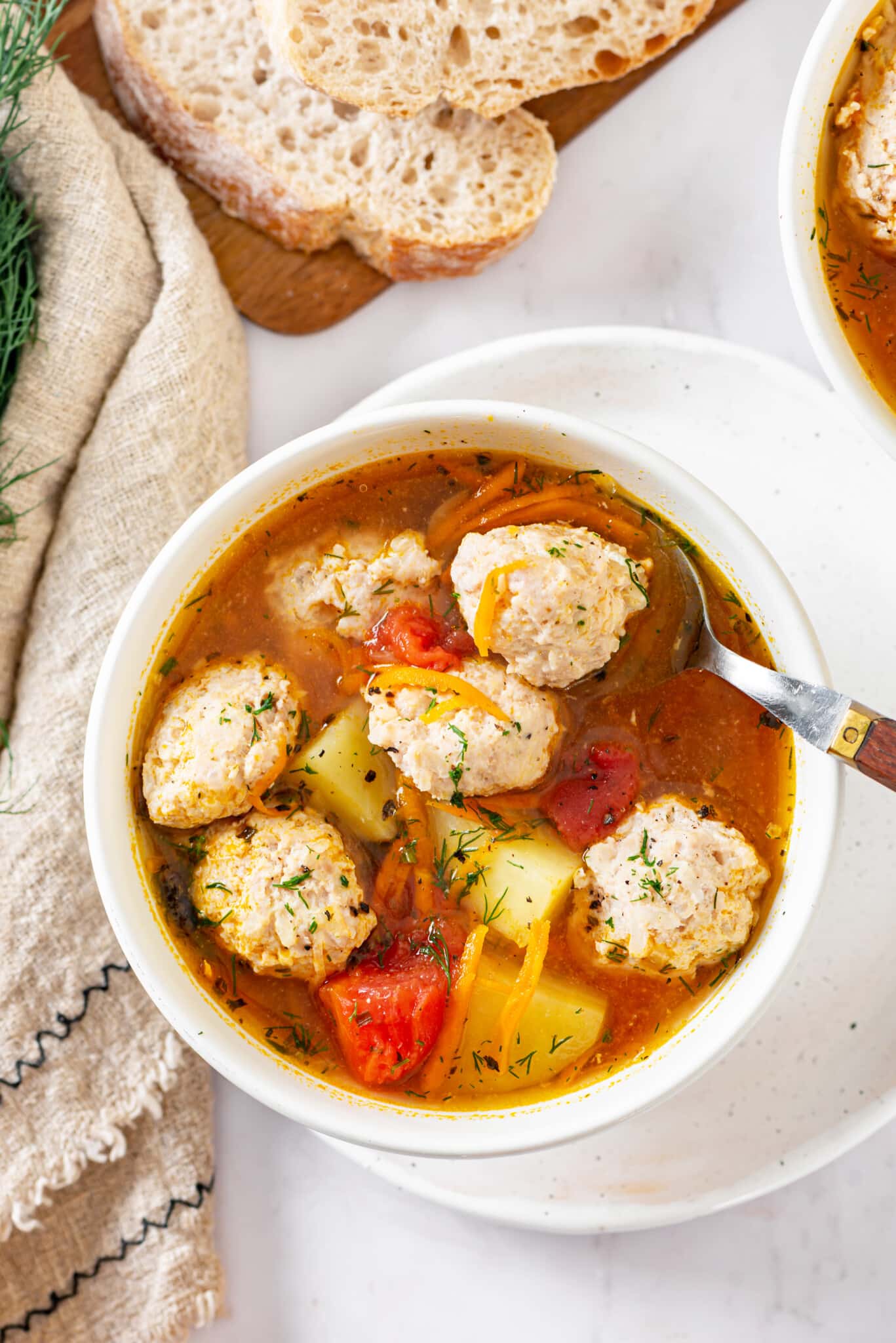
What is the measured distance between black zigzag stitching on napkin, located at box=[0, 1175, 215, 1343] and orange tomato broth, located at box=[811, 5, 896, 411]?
91.0 inches

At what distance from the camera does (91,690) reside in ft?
9.06

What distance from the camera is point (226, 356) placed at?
2867 mm

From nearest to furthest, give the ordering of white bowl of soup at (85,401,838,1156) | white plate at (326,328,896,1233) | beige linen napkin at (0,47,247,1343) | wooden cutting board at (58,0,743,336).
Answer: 1. white bowl of soup at (85,401,838,1156)
2. white plate at (326,328,896,1233)
3. beige linen napkin at (0,47,247,1343)
4. wooden cutting board at (58,0,743,336)

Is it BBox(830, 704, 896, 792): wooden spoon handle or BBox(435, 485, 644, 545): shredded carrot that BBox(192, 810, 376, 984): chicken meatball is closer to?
BBox(435, 485, 644, 545): shredded carrot

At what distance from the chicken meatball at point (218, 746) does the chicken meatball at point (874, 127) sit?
1411 millimetres

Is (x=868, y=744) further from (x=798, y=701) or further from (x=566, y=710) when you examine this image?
(x=566, y=710)

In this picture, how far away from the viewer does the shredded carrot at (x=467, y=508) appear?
2.33 metres

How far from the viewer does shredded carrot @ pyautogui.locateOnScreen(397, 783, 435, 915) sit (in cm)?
231

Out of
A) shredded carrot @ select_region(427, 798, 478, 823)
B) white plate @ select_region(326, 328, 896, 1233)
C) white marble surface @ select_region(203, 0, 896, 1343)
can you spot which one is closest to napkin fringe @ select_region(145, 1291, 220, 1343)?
white marble surface @ select_region(203, 0, 896, 1343)

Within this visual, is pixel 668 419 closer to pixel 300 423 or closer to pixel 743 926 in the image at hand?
pixel 300 423

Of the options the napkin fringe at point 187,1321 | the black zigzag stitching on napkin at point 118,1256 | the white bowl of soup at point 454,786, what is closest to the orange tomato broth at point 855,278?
the white bowl of soup at point 454,786

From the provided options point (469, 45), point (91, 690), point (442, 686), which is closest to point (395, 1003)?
point (442, 686)

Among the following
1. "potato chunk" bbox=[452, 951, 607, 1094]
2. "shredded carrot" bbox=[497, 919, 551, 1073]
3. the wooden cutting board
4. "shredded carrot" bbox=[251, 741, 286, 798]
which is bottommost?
"potato chunk" bbox=[452, 951, 607, 1094]

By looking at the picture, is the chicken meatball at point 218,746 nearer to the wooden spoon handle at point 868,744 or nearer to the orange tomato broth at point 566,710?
the orange tomato broth at point 566,710
